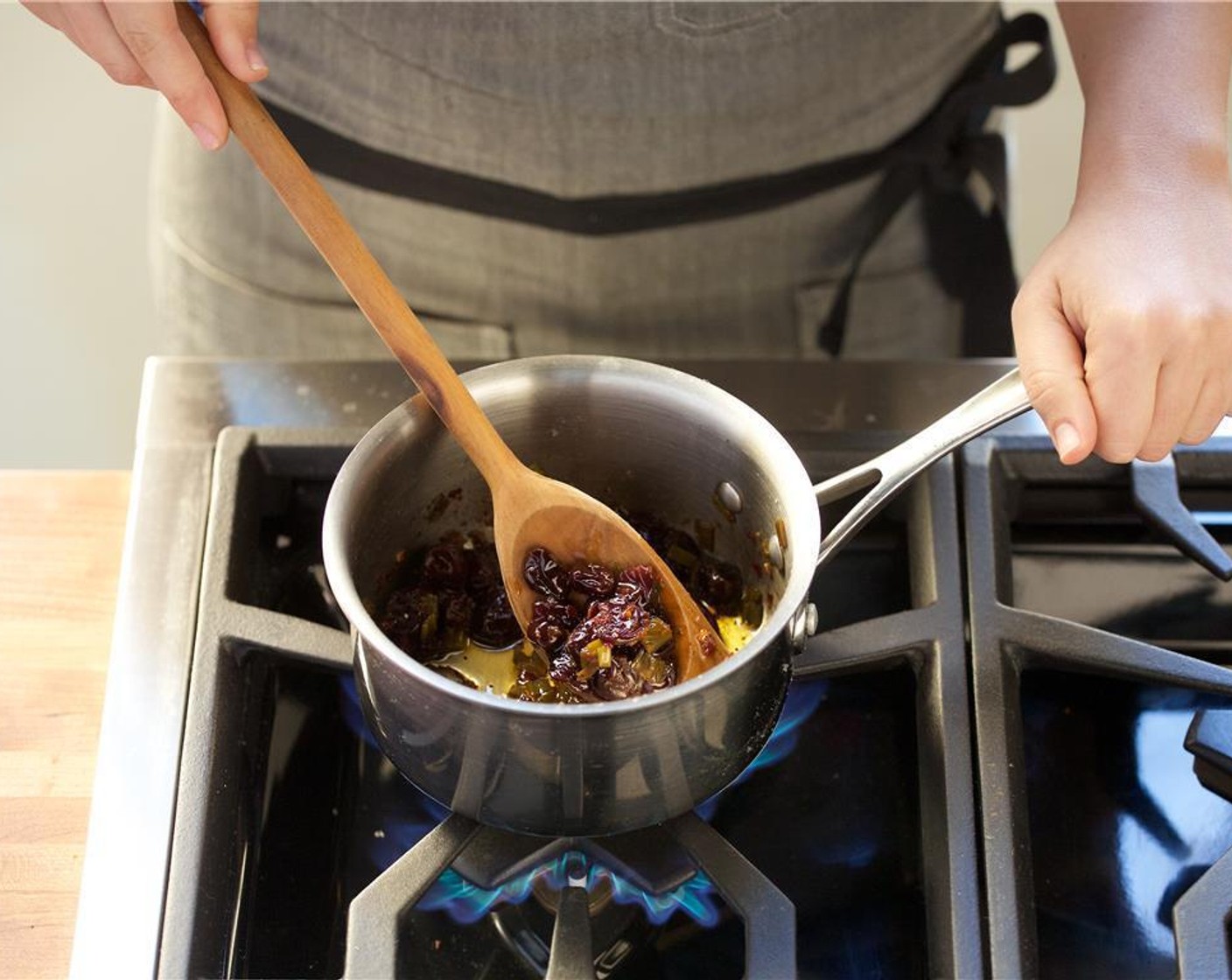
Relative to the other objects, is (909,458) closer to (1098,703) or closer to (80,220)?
(1098,703)

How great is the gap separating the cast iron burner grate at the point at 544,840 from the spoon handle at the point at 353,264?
0.12m

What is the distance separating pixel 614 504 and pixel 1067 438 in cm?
22

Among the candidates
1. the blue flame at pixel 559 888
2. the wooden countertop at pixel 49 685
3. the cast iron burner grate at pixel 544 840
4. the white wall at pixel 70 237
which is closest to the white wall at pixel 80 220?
the white wall at pixel 70 237

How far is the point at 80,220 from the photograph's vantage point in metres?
1.64

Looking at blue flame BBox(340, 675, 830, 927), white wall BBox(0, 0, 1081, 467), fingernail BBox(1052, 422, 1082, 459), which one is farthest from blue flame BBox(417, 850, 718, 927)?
white wall BBox(0, 0, 1081, 467)

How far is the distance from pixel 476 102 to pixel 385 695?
458 millimetres

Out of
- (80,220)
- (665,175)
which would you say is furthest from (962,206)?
(80,220)

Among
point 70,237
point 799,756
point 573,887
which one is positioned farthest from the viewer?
point 70,237

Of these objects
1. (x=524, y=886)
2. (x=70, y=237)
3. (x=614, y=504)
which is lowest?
(x=524, y=886)

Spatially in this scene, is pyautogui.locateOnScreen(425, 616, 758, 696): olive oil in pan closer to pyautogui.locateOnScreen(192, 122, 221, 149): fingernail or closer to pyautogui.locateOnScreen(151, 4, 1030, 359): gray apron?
pyautogui.locateOnScreen(192, 122, 221, 149): fingernail

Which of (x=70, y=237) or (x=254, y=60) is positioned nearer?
(x=254, y=60)

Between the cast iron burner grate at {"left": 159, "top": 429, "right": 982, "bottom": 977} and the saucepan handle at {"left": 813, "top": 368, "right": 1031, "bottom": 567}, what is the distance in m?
0.06

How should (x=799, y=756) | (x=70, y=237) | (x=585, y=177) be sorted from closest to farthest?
1. (x=799, y=756)
2. (x=585, y=177)
3. (x=70, y=237)

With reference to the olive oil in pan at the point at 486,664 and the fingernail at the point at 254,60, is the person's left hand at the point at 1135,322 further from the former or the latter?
the fingernail at the point at 254,60
